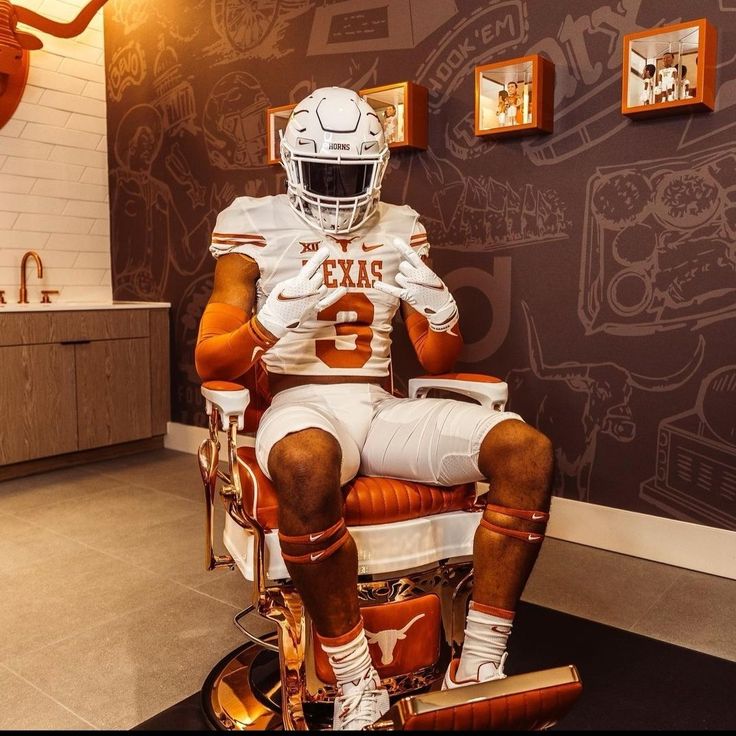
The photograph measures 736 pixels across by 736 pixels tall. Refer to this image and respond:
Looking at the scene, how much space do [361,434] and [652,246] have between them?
1423 mm

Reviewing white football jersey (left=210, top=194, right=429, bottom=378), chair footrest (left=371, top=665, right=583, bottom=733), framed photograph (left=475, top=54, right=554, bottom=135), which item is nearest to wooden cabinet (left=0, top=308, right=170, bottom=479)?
white football jersey (left=210, top=194, right=429, bottom=378)

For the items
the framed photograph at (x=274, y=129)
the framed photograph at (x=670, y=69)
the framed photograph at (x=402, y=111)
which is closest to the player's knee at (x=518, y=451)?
the framed photograph at (x=670, y=69)

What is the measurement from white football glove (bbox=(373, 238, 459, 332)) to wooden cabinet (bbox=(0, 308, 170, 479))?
2394mm

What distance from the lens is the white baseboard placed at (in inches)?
99.9

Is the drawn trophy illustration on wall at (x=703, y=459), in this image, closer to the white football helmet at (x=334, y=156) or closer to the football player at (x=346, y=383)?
the football player at (x=346, y=383)

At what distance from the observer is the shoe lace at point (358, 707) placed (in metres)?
1.51

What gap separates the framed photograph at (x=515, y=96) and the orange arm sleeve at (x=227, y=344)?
1.46 m

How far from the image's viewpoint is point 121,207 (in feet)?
14.4

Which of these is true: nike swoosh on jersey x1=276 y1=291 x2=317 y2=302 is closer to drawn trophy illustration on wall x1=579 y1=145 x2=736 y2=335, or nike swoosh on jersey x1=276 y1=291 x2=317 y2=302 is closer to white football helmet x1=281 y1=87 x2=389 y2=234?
white football helmet x1=281 y1=87 x2=389 y2=234

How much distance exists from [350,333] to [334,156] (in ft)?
1.51

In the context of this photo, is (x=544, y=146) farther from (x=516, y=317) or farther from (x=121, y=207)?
(x=121, y=207)

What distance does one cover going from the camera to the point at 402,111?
9.90 ft

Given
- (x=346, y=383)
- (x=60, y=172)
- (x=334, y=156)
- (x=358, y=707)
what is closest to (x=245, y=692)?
(x=358, y=707)

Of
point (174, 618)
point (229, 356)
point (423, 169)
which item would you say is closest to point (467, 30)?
point (423, 169)
